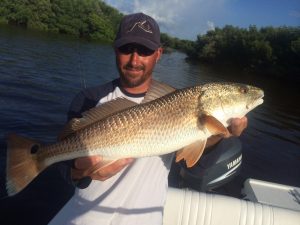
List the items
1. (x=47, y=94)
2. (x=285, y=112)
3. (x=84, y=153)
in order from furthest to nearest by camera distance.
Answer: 1. (x=285, y=112)
2. (x=47, y=94)
3. (x=84, y=153)

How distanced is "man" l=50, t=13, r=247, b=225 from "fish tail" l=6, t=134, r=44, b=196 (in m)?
0.37

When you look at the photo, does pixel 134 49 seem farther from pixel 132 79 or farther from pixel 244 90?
pixel 244 90

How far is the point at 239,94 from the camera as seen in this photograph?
355 centimetres

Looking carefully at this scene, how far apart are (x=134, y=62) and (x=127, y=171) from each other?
1.06m

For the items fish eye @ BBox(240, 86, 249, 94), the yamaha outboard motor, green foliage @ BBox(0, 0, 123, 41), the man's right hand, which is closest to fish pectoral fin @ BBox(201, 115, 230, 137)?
fish eye @ BBox(240, 86, 249, 94)

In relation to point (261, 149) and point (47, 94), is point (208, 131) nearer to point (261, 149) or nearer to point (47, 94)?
point (261, 149)

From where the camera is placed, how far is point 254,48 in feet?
191

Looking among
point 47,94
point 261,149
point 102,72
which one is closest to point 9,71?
point 47,94

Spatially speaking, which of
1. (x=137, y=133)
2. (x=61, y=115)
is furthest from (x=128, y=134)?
(x=61, y=115)

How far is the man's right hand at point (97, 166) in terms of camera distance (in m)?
3.06

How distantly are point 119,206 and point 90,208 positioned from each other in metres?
0.28

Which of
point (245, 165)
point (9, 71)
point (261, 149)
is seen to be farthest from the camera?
point (9, 71)

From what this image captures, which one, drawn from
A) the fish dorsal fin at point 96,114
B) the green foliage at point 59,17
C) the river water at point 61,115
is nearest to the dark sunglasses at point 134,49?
the fish dorsal fin at point 96,114

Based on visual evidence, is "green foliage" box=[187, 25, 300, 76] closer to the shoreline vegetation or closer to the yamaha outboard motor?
the shoreline vegetation
